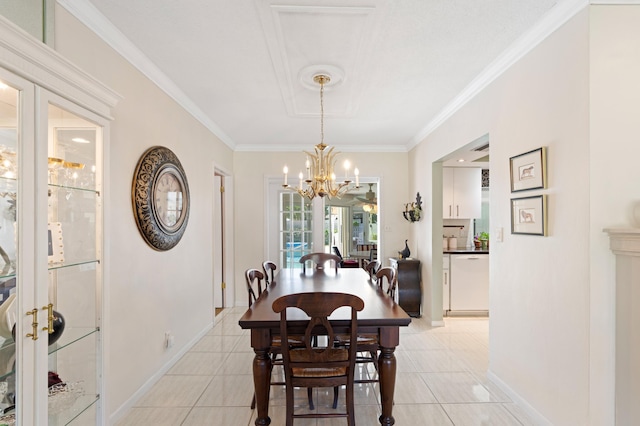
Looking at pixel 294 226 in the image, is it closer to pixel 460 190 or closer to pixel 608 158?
pixel 460 190

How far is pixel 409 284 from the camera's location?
183 inches

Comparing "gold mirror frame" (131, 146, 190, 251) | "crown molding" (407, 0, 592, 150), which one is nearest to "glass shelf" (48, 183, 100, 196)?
"gold mirror frame" (131, 146, 190, 251)

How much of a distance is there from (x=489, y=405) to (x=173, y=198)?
308cm

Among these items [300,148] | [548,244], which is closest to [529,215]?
[548,244]

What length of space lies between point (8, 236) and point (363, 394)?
241cm

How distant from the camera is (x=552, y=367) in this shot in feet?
6.63

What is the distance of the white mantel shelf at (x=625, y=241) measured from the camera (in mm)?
1579

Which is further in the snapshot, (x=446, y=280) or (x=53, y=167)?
(x=446, y=280)

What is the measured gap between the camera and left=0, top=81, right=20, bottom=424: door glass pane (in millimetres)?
1230

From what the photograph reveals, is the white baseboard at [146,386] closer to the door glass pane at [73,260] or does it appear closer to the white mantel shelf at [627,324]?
the door glass pane at [73,260]

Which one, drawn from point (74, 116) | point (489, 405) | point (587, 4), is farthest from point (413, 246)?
point (74, 116)

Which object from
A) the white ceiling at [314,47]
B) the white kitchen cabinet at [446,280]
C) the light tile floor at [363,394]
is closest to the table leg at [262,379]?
the light tile floor at [363,394]

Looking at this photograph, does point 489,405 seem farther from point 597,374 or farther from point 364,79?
point 364,79

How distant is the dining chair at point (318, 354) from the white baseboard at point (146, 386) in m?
1.22
